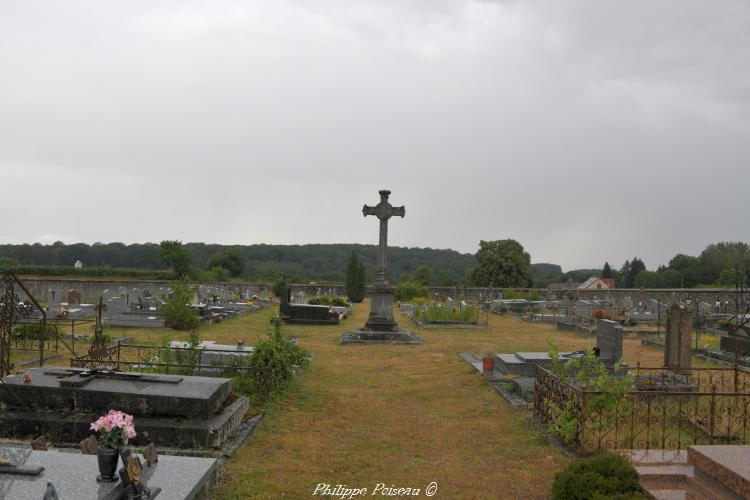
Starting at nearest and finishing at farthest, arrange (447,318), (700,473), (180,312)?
1. (700,473)
2. (180,312)
3. (447,318)

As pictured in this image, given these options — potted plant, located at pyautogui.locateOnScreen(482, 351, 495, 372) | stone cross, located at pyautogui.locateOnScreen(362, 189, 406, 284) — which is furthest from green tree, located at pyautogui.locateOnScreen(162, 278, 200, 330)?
potted plant, located at pyautogui.locateOnScreen(482, 351, 495, 372)

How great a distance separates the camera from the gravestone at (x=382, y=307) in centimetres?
1827

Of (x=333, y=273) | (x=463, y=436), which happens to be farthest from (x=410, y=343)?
(x=333, y=273)

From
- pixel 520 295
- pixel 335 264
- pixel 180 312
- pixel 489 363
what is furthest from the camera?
pixel 335 264

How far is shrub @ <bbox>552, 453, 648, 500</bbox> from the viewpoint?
192 inches

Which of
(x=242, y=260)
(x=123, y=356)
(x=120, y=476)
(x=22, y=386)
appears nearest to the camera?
(x=120, y=476)

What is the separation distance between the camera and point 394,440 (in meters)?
7.55

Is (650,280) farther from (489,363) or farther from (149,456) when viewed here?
(149,456)

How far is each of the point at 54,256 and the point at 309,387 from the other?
65.5m

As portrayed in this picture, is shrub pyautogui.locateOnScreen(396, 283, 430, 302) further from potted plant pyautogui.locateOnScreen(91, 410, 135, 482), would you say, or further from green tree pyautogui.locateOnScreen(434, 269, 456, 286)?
potted plant pyautogui.locateOnScreen(91, 410, 135, 482)

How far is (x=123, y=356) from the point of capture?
13.4m

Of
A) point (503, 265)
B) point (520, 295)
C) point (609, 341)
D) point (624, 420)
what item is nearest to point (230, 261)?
point (503, 265)

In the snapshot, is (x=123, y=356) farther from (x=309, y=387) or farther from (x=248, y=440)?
(x=248, y=440)

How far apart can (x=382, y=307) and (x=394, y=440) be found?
475 inches
